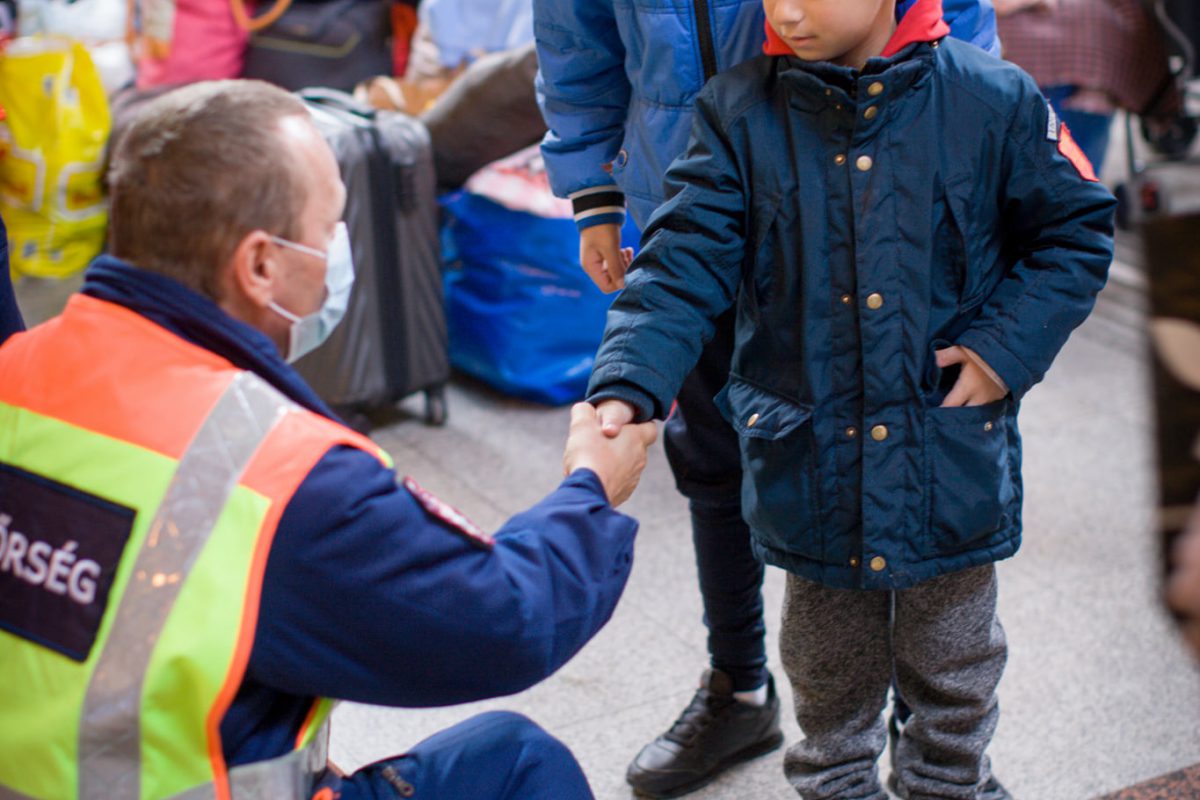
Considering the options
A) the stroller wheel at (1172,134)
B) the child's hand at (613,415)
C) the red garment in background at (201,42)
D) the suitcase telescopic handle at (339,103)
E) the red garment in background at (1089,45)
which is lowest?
the stroller wheel at (1172,134)

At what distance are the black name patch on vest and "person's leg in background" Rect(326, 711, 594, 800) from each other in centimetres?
31

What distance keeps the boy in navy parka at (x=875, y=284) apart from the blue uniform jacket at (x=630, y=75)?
0.10m

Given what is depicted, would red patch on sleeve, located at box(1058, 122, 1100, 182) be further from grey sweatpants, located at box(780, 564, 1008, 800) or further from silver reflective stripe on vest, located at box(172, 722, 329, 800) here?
silver reflective stripe on vest, located at box(172, 722, 329, 800)

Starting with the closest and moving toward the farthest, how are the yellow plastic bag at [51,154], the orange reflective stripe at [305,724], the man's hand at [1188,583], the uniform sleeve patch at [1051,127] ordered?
the man's hand at [1188,583] → the orange reflective stripe at [305,724] → the uniform sleeve patch at [1051,127] → the yellow plastic bag at [51,154]

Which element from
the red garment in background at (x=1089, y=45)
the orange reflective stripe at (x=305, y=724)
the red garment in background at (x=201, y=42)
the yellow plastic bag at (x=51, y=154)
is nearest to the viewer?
the orange reflective stripe at (x=305, y=724)

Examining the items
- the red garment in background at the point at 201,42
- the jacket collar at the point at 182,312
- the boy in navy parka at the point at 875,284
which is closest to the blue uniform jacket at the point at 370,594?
the jacket collar at the point at 182,312

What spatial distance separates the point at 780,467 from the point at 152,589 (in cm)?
77

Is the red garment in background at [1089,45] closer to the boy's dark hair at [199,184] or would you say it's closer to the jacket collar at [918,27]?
the jacket collar at [918,27]

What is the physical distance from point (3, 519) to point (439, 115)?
96.0 inches

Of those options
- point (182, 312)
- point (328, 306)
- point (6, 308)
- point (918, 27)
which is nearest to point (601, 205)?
point (918, 27)

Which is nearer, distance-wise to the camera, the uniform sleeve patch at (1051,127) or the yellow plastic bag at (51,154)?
the uniform sleeve patch at (1051,127)

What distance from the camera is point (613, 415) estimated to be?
59.7 inches

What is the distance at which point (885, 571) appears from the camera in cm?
162

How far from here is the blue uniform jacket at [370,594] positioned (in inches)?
45.0
